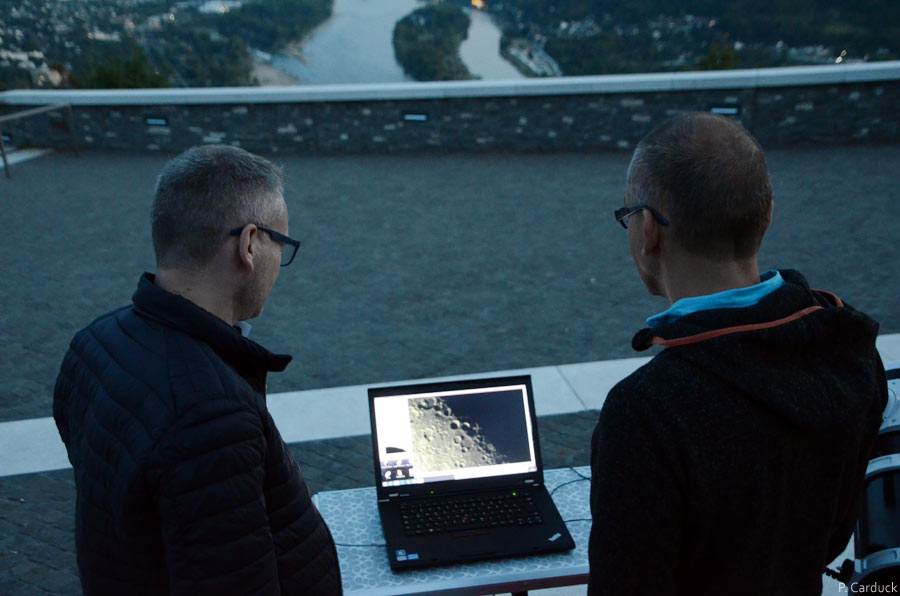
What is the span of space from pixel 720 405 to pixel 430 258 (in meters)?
6.06

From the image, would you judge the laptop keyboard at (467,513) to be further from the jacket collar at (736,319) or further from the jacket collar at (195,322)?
the jacket collar at (736,319)

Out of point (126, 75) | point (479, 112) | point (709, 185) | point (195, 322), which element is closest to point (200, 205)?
point (195, 322)

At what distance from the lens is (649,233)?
4.62ft

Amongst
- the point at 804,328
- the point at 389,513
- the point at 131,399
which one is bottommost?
the point at 389,513

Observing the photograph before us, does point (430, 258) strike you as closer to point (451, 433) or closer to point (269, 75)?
point (451, 433)

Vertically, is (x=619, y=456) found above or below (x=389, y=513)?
above

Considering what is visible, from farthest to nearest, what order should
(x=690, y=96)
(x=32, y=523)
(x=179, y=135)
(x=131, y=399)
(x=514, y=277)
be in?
(x=179, y=135) < (x=690, y=96) < (x=514, y=277) < (x=32, y=523) < (x=131, y=399)

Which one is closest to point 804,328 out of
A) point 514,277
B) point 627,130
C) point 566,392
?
point 566,392

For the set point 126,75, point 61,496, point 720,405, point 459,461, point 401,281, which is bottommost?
point 61,496

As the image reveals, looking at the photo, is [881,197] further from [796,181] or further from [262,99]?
[262,99]

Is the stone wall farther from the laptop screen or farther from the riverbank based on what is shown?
the laptop screen

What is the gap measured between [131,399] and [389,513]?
107 centimetres

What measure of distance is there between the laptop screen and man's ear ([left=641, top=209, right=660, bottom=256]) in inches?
43.3

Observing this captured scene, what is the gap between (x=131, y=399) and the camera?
1492mm
